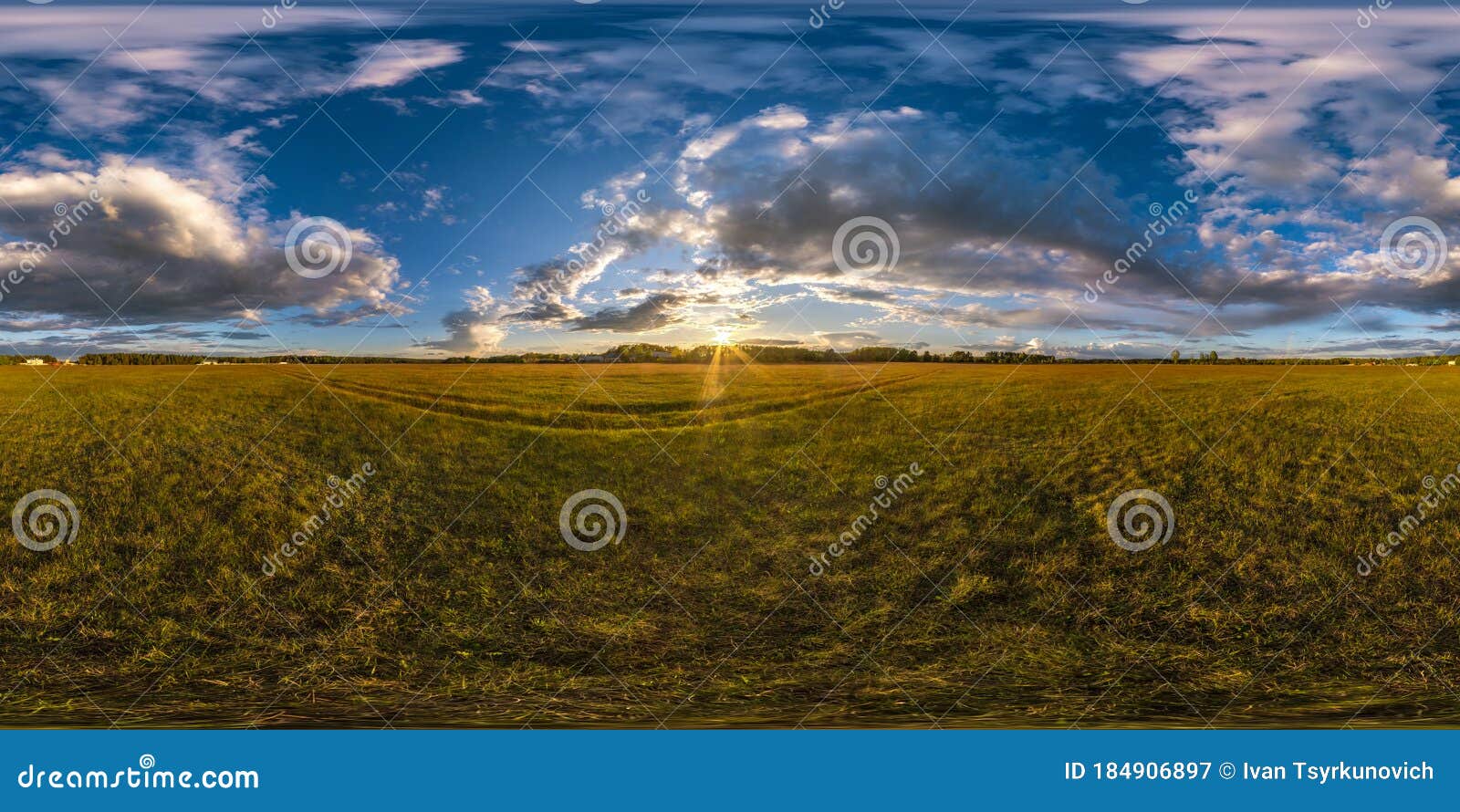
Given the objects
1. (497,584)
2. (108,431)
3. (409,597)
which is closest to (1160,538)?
(497,584)

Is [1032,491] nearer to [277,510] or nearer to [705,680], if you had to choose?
[705,680]

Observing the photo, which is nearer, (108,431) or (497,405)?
(108,431)

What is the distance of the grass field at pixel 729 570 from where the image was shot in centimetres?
686

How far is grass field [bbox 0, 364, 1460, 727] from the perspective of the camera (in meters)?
6.86

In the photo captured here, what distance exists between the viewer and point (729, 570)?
33.1 ft

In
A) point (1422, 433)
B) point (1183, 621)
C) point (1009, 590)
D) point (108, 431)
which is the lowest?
point (1183, 621)

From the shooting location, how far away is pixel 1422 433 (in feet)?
51.4

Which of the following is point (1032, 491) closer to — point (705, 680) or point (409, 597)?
point (705, 680)

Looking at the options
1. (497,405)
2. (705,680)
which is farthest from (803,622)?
(497,405)

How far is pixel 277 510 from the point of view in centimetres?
1152

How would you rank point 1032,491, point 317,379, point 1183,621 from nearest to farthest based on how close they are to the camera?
point 1183,621, point 1032,491, point 317,379

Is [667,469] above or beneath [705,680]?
above

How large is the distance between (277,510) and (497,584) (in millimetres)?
4520

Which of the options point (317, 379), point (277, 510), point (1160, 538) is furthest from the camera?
point (317, 379)
